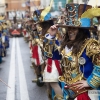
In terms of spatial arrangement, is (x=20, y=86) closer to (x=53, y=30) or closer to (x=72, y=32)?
(x=53, y=30)

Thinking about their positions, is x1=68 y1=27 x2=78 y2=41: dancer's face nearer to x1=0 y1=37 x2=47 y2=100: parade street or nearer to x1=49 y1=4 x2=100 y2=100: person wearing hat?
x1=49 y1=4 x2=100 y2=100: person wearing hat

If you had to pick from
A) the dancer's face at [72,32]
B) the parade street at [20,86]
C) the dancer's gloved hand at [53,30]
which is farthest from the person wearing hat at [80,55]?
the parade street at [20,86]

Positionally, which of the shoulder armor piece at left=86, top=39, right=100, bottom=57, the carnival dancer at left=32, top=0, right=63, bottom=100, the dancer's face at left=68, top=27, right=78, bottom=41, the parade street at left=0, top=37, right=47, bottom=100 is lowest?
the parade street at left=0, top=37, right=47, bottom=100

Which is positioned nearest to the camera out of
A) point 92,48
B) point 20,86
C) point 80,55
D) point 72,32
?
point 92,48

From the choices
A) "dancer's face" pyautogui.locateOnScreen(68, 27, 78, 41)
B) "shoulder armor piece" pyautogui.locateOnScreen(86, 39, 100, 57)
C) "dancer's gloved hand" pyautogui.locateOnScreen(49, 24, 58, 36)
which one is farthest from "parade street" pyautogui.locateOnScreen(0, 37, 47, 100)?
"shoulder armor piece" pyautogui.locateOnScreen(86, 39, 100, 57)

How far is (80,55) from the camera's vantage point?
442 centimetres

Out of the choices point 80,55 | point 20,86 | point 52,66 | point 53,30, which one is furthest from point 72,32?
point 20,86

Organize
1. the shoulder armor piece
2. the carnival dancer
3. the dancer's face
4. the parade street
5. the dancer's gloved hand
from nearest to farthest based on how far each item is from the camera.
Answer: the shoulder armor piece → the dancer's face → the dancer's gloved hand → the carnival dancer → the parade street

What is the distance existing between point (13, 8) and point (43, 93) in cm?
8195

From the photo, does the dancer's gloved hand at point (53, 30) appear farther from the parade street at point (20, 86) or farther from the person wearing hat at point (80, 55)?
the parade street at point (20, 86)

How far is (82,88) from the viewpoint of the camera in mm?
4363

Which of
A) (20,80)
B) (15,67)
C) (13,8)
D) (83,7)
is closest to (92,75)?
(83,7)

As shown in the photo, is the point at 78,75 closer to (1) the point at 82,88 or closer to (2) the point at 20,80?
(1) the point at 82,88

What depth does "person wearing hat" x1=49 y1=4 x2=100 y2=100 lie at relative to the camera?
4.29 meters
